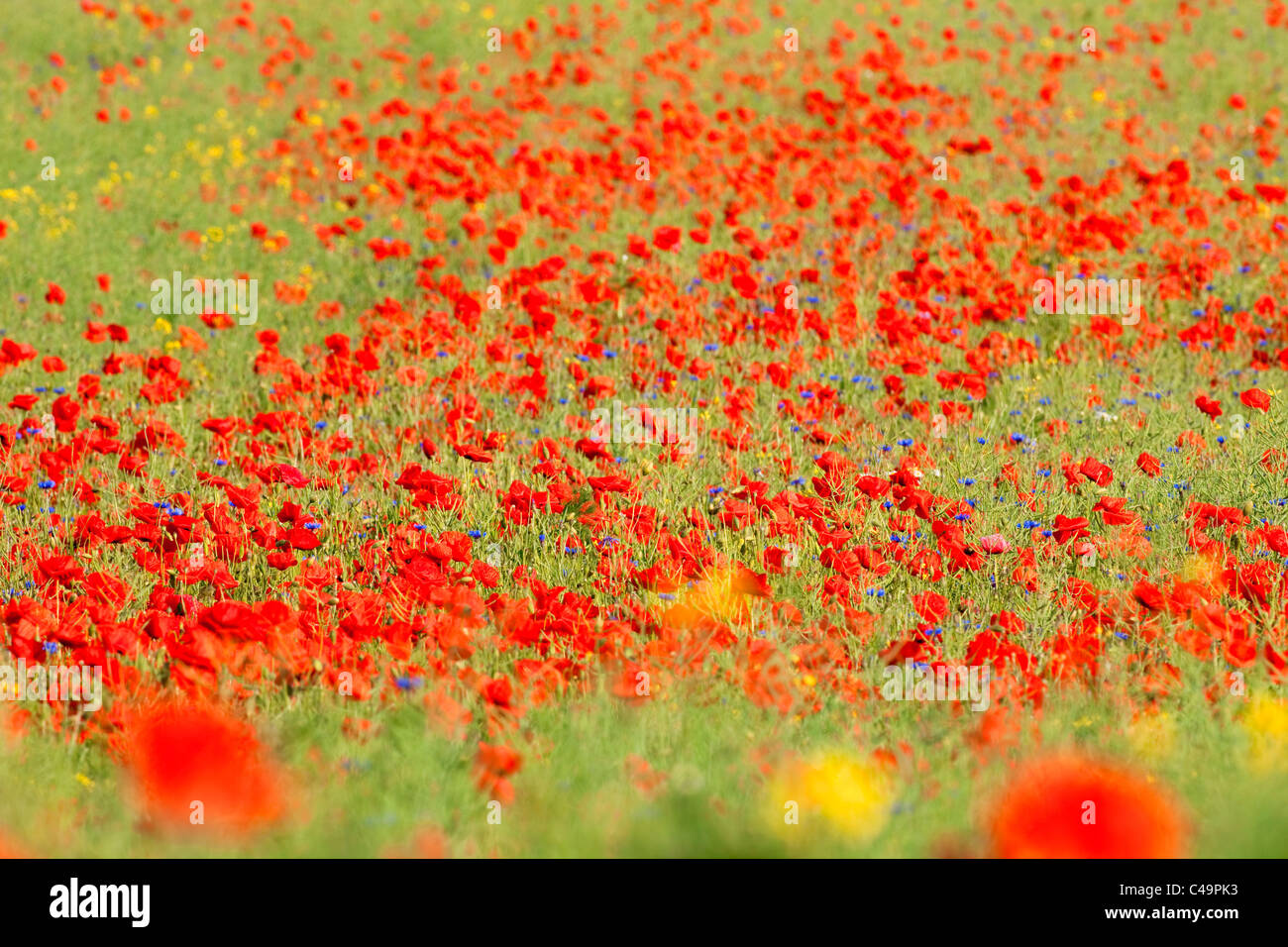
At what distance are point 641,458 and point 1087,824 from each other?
125 inches

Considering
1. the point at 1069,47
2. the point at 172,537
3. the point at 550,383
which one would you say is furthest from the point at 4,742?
the point at 1069,47

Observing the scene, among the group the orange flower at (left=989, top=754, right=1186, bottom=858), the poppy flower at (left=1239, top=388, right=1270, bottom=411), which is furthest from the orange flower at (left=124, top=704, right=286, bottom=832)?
the poppy flower at (left=1239, top=388, right=1270, bottom=411)

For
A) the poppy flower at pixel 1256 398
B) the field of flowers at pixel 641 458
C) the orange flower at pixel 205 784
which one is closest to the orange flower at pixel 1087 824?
the field of flowers at pixel 641 458

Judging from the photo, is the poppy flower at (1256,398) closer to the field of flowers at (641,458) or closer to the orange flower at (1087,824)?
the field of flowers at (641,458)

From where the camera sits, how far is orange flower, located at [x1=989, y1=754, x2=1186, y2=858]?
197 centimetres

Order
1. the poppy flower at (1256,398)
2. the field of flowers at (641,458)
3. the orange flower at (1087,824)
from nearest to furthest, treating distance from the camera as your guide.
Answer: the orange flower at (1087,824) → the field of flowers at (641,458) → the poppy flower at (1256,398)

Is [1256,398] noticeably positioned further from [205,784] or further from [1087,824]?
[205,784]

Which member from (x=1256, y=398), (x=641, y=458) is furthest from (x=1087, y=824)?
(x=1256, y=398)

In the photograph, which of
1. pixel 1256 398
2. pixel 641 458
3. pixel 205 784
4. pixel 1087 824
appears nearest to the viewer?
pixel 1087 824

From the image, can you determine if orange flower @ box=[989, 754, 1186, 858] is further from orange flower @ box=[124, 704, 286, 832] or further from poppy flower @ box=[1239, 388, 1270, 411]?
poppy flower @ box=[1239, 388, 1270, 411]

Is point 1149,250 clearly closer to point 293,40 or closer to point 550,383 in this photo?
point 550,383

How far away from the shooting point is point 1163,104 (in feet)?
37.3

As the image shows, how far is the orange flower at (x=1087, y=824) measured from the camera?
1.97m

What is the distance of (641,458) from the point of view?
502 cm
